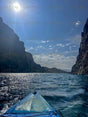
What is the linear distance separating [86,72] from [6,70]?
131442mm

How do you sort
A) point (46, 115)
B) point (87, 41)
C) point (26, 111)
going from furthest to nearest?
point (87, 41)
point (26, 111)
point (46, 115)

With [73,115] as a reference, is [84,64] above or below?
above

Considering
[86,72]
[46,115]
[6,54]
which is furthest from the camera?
[6,54]

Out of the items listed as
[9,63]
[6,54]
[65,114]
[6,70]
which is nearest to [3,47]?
[6,54]

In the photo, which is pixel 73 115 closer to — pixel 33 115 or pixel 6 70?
pixel 33 115

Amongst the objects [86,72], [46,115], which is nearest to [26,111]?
[46,115]

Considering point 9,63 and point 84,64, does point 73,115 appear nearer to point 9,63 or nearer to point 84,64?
point 84,64

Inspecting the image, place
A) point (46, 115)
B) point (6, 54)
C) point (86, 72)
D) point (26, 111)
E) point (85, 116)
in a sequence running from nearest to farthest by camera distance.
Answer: point (46, 115)
point (26, 111)
point (85, 116)
point (86, 72)
point (6, 54)

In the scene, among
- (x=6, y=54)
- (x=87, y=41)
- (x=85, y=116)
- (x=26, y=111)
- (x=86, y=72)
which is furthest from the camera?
(x=6, y=54)

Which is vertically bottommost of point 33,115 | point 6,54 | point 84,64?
point 33,115

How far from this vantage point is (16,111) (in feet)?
18.9

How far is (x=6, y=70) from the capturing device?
184750 millimetres

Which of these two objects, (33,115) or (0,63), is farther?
(0,63)

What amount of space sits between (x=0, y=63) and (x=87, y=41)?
151394mm
